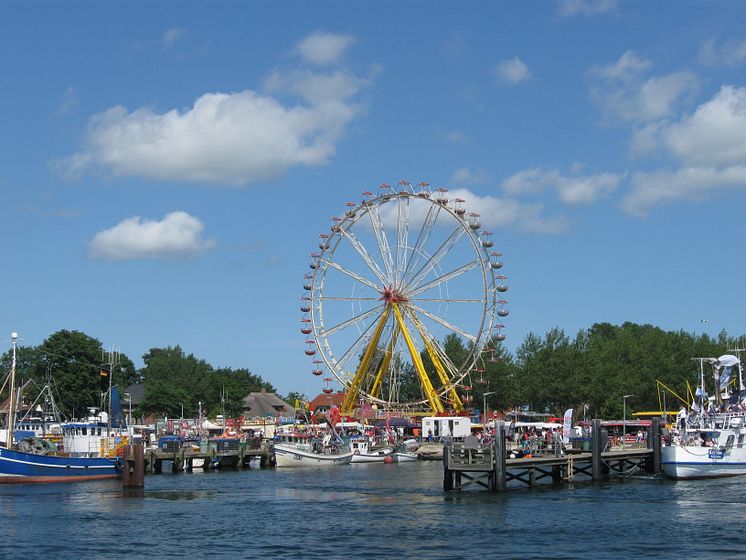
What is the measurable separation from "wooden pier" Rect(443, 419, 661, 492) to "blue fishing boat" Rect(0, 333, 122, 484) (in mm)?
27854

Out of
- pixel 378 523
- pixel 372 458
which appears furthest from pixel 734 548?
pixel 372 458

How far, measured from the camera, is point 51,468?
7681 centimetres

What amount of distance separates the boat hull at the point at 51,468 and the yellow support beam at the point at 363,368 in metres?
36.0

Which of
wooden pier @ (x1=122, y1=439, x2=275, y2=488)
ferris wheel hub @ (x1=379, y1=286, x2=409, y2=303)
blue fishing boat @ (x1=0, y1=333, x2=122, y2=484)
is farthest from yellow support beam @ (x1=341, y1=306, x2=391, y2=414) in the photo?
blue fishing boat @ (x1=0, y1=333, x2=122, y2=484)

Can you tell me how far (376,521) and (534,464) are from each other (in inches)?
652

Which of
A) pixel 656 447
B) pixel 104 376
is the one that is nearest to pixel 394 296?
pixel 104 376

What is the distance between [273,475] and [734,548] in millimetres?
50233

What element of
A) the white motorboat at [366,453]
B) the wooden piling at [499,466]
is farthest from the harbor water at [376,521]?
the white motorboat at [366,453]

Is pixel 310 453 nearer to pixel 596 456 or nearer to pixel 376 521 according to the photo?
pixel 596 456

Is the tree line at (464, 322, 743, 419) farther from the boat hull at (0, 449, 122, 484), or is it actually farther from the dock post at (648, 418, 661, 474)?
the boat hull at (0, 449, 122, 484)

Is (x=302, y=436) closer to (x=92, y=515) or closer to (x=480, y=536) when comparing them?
(x=92, y=515)

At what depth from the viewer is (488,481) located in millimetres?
62875

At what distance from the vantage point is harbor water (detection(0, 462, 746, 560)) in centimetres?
4403

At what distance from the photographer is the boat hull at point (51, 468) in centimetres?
7419
